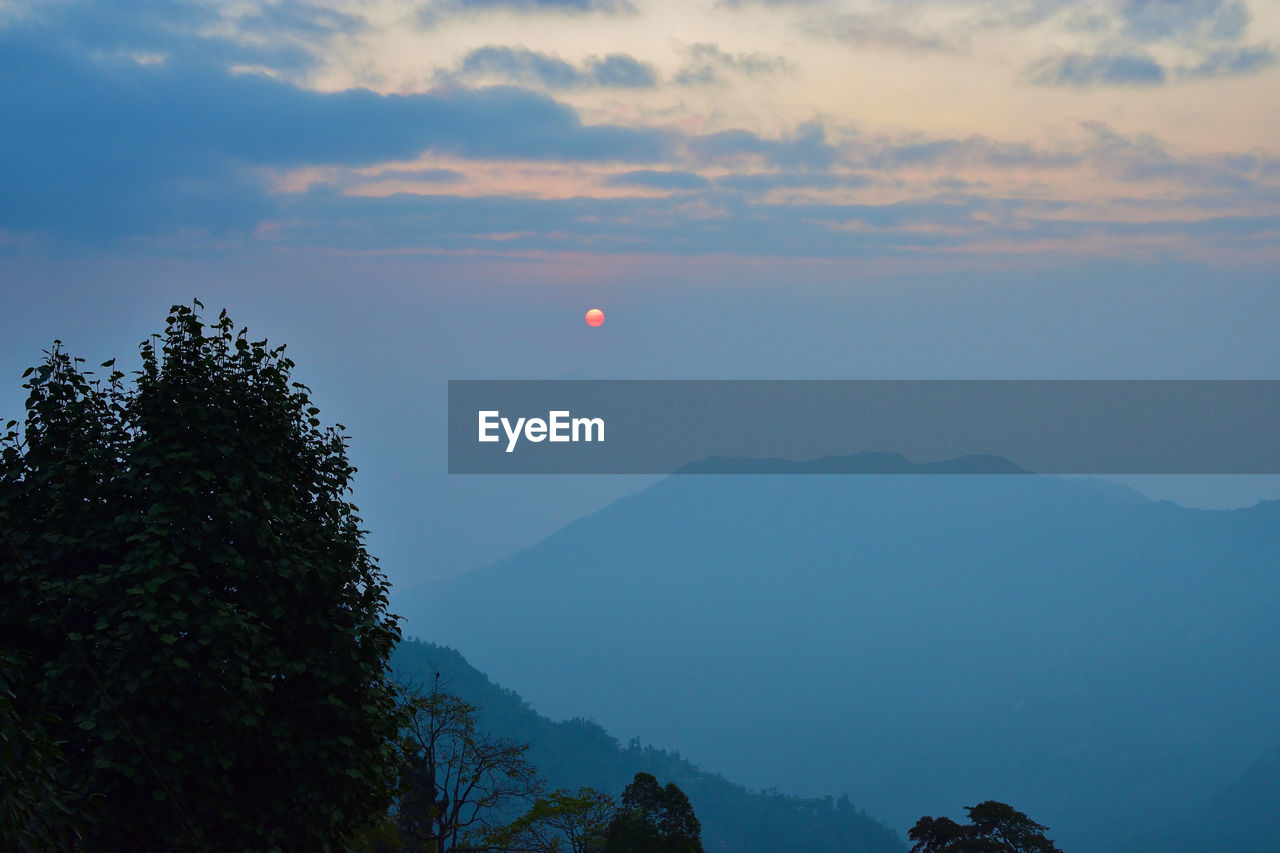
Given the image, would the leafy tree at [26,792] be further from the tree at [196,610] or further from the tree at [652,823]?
the tree at [652,823]

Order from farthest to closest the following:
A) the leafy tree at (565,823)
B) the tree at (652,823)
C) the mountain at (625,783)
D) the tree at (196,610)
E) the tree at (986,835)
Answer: the mountain at (625,783)
the tree at (986,835)
the tree at (652,823)
the leafy tree at (565,823)
the tree at (196,610)

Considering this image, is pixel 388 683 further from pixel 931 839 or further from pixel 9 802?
pixel 931 839

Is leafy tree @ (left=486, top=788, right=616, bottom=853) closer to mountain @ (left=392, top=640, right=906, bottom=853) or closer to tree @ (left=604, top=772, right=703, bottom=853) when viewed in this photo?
tree @ (left=604, top=772, right=703, bottom=853)

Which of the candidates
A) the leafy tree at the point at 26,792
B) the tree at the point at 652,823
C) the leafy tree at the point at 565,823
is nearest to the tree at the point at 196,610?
the leafy tree at the point at 26,792

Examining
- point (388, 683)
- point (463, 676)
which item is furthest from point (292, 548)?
point (463, 676)

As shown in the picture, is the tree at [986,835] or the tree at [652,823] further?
the tree at [986,835]

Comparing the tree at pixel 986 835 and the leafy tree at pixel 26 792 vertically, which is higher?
the leafy tree at pixel 26 792
